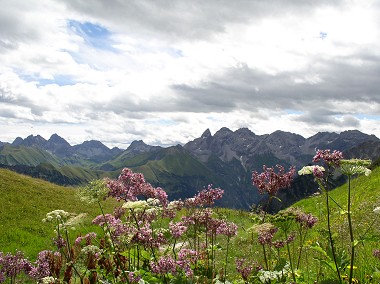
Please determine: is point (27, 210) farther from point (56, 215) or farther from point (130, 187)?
point (56, 215)

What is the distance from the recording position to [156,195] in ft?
28.9

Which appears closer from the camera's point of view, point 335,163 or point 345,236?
point 335,163

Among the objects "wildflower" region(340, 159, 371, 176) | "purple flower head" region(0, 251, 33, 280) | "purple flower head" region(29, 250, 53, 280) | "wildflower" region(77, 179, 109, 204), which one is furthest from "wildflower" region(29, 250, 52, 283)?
"wildflower" region(340, 159, 371, 176)

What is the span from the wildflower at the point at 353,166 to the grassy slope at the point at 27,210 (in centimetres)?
1617

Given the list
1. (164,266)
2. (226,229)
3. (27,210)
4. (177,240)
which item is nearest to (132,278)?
(164,266)

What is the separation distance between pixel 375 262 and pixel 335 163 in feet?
14.8

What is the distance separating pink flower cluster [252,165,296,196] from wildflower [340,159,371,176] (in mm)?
2014

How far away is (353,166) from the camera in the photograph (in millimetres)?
5398

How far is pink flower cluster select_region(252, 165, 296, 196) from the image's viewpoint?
7.47 metres

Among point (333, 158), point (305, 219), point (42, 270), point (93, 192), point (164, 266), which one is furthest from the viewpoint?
point (305, 219)

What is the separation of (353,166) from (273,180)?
94.3 inches

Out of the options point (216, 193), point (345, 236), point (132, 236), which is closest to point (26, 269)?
point (132, 236)

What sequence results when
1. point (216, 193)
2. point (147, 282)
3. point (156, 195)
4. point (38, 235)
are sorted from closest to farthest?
point (147, 282), point (216, 193), point (156, 195), point (38, 235)

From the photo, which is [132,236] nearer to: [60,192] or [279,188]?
[279,188]
